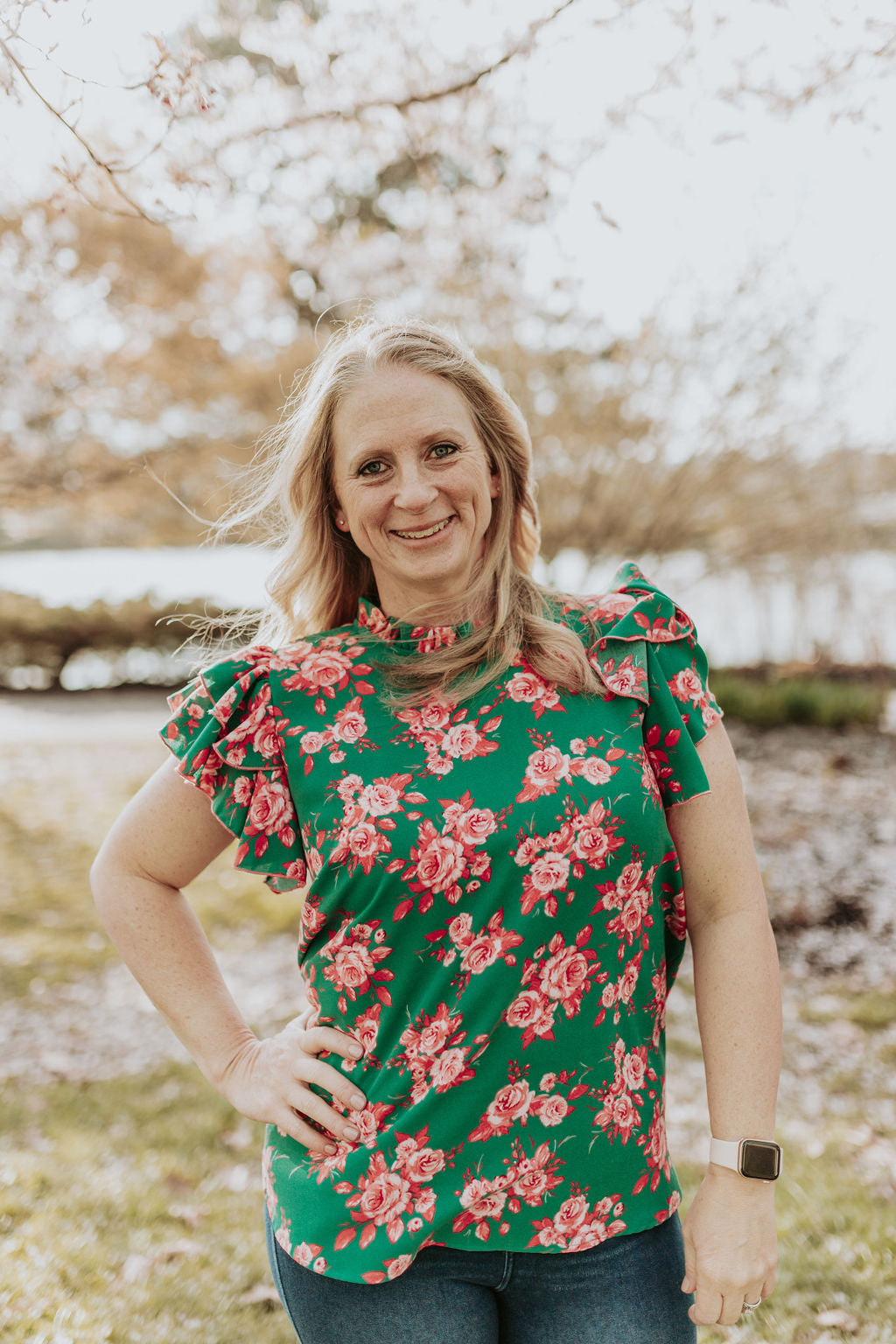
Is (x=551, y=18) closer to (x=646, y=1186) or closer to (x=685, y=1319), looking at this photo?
(x=646, y=1186)

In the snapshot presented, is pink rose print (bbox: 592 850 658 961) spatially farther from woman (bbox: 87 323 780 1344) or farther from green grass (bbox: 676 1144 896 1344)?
green grass (bbox: 676 1144 896 1344)

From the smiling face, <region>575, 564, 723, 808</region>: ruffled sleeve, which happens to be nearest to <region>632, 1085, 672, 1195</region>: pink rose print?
<region>575, 564, 723, 808</region>: ruffled sleeve

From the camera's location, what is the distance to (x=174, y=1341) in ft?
9.43

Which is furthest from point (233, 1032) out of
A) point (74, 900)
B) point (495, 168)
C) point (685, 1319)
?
point (74, 900)

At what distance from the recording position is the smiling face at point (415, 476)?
180 centimetres

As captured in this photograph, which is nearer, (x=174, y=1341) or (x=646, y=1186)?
(x=646, y=1186)

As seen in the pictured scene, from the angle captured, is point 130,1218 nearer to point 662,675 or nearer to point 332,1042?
point 332,1042

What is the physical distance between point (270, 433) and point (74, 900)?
5.15 m

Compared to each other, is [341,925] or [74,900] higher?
[341,925]

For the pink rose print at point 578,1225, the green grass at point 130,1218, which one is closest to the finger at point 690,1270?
the pink rose print at point 578,1225

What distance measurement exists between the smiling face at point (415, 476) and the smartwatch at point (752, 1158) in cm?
95

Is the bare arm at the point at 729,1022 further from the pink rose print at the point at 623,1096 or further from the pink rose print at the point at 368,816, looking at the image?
the pink rose print at the point at 368,816

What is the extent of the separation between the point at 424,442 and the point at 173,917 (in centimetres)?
94

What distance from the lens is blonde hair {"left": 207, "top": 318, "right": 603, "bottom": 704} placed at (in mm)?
1735
